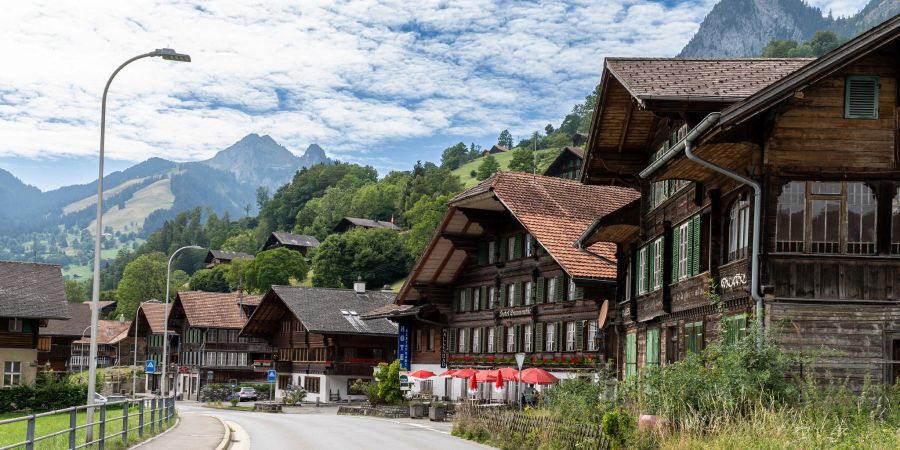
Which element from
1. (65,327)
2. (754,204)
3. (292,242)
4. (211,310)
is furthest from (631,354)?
(292,242)

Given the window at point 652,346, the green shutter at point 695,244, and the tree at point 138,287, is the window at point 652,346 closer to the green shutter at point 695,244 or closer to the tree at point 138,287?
the green shutter at point 695,244

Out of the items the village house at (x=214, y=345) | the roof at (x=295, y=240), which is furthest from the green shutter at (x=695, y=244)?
the roof at (x=295, y=240)

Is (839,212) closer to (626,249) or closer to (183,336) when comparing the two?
(626,249)

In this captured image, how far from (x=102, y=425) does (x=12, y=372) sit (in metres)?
45.4

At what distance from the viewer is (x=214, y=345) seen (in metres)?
98.1

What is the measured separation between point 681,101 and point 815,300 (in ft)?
17.6

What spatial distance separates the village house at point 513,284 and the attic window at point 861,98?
768 inches

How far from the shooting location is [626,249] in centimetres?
3691

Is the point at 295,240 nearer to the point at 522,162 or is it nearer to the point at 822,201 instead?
the point at 522,162

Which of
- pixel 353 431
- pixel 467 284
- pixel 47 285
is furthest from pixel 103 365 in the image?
pixel 353 431

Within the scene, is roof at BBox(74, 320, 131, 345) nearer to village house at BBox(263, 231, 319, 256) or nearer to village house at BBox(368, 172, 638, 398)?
village house at BBox(263, 231, 319, 256)

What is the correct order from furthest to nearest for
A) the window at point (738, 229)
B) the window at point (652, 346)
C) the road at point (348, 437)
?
the window at point (652, 346) < the road at point (348, 437) < the window at point (738, 229)

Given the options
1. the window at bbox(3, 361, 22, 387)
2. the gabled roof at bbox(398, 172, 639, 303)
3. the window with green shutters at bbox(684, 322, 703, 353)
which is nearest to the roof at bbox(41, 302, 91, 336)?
the window at bbox(3, 361, 22, 387)

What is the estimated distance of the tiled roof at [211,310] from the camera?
319 ft
